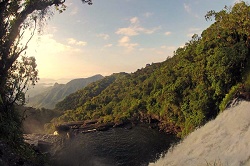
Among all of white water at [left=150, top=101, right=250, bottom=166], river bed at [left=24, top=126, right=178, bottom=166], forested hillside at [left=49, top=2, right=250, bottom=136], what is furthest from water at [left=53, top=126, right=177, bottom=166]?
white water at [left=150, top=101, right=250, bottom=166]

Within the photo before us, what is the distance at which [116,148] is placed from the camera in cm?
3978

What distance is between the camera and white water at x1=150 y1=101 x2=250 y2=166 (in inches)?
539

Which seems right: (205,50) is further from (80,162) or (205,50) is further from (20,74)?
(20,74)

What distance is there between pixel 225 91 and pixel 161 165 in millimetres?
17608

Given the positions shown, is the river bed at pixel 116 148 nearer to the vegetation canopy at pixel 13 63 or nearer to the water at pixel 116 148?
the water at pixel 116 148

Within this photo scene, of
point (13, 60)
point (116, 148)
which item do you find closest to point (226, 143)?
point (13, 60)

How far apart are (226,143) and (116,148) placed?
25713mm

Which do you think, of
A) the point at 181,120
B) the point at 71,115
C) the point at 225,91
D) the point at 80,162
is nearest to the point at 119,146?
the point at 80,162

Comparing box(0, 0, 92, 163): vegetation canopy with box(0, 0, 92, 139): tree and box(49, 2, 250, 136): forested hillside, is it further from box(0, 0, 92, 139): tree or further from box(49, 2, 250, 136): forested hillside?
box(49, 2, 250, 136): forested hillside

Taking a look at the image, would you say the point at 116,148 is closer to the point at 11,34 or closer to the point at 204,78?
the point at 204,78

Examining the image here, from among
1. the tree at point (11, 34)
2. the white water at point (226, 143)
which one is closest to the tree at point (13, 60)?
the tree at point (11, 34)

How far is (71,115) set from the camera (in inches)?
3457

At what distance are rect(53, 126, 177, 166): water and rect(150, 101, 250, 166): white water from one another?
43.4 ft

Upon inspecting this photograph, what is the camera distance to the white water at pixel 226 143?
539 inches
